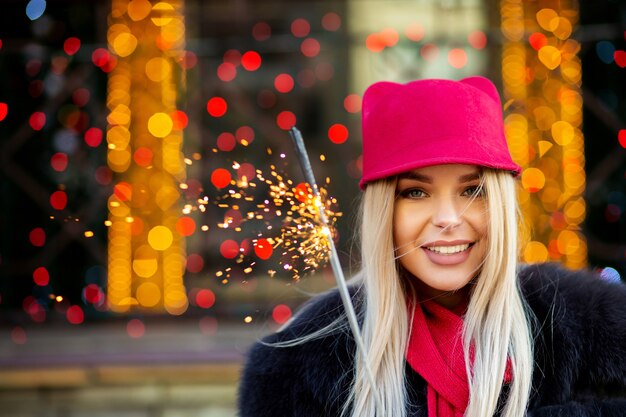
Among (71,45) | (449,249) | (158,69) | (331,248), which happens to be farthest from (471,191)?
(71,45)

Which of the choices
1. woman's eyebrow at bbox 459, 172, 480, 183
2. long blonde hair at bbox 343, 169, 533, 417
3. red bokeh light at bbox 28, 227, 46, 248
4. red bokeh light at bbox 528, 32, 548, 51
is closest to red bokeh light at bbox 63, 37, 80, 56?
red bokeh light at bbox 28, 227, 46, 248

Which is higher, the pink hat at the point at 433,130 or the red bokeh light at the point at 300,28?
the red bokeh light at the point at 300,28

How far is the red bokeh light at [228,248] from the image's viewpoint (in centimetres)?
472

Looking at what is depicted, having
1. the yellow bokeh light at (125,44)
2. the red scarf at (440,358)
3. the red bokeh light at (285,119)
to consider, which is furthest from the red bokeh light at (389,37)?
the red scarf at (440,358)

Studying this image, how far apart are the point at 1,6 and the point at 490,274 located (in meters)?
3.66

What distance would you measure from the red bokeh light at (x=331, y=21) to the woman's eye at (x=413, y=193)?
2821 millimetres

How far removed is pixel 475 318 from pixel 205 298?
280cm

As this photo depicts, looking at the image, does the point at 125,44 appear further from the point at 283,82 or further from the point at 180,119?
the point at 283,82

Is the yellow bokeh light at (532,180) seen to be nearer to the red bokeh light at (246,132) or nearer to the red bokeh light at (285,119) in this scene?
the red bokeh light at (285,119)

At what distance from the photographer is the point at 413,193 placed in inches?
80.8

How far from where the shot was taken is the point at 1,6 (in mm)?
4793

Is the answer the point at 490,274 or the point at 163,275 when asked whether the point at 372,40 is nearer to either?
the point at 163,275

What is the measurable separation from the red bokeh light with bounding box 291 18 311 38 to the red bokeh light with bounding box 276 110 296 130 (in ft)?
1.34

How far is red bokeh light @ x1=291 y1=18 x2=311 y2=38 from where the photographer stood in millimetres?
4754
